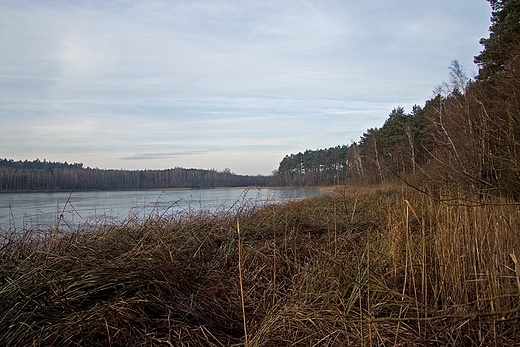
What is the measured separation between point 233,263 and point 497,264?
91.2 inches

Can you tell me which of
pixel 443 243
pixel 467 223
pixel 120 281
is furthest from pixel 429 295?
pixel 120 281

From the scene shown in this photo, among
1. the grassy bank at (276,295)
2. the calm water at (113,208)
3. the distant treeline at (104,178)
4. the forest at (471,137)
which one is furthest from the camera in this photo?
the distant treeline at (104,178)

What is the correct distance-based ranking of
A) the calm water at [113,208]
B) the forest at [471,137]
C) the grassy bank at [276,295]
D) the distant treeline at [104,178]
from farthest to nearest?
the distant treeline at [104,178] < the calm water at [113,208] < the forest at [471,137] < the grassy bank at [276,295]

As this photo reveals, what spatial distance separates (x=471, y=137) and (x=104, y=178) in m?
49.4

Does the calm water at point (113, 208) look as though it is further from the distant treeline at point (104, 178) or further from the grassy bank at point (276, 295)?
the distant treeline at point (104, 178)

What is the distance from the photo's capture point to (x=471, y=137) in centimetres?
313

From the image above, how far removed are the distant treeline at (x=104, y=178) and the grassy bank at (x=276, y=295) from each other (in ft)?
93.8

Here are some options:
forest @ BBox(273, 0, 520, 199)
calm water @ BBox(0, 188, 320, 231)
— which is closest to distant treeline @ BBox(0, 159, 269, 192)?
calm water @ BBox(0, 188, 320, 231)

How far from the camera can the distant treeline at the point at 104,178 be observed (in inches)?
1225

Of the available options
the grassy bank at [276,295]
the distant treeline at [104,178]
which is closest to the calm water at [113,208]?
the grassy bank at [276,295]

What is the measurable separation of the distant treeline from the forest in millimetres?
17971

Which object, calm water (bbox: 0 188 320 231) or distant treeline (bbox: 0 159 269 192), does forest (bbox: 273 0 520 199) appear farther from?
distant treeline (bbox: 0 159 269 192)

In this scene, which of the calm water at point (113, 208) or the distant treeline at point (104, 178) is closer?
the calm water at point (113, 208)

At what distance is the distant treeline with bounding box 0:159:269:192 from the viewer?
102 feet
